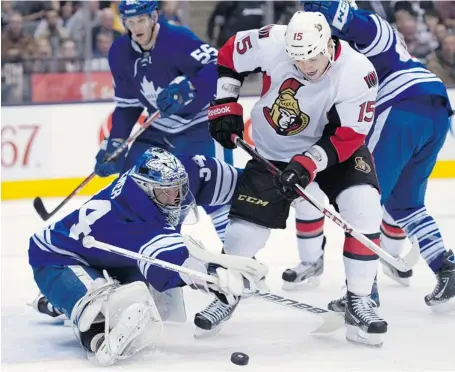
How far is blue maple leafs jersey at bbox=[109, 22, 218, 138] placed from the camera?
4.23 m

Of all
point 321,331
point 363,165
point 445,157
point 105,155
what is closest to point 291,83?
point 363,165

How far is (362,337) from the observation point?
3.38m

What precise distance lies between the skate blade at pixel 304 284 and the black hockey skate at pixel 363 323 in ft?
2.54

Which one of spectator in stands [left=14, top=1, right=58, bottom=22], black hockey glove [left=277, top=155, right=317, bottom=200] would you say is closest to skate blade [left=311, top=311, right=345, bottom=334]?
black hockey glove [left=277, top=155, right=317, bottom=200]

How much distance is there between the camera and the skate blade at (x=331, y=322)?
3.46m

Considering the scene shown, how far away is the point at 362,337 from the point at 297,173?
556mm

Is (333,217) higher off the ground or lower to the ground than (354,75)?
lower

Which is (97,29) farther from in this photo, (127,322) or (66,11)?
(127,322)

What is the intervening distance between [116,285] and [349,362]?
0.72 metres

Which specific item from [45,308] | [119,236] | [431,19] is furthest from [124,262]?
[431,19]

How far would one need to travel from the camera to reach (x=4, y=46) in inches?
265

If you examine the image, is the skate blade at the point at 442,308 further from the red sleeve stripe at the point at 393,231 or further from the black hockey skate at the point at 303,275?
the black hockey skate at the point at 303,275

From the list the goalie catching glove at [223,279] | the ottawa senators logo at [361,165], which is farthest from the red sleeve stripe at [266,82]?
the goalie catching glove at [223,279]

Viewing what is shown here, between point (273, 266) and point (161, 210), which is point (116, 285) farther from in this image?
point (273, 266)
